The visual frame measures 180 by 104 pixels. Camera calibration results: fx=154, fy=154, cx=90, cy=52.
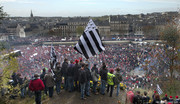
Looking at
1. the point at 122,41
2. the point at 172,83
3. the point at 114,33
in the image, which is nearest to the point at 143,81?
the point at 172,83

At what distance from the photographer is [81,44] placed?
26.0 ft

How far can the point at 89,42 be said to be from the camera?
26.3 feet

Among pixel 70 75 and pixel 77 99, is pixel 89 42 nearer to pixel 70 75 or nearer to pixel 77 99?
pixel 70 75

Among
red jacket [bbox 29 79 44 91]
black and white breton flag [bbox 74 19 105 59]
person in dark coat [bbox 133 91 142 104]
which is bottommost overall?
person in dark coat [bbox 133 91 142 104]

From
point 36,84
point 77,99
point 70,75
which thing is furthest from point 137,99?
point 36,84

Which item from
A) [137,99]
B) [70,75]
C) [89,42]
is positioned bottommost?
[137,99]

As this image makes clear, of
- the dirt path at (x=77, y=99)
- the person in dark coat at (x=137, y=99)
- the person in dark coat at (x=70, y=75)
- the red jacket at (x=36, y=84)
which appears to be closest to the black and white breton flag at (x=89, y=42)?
the person in dark coat at (x=70, y=75)

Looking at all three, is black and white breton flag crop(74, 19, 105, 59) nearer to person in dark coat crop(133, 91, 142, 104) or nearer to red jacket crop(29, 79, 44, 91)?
red jacket crop(29, 79, 44, 91)

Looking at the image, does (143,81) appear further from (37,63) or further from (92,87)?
(37,63)

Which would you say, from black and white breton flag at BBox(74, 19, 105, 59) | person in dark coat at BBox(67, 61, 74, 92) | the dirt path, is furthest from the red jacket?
black and white breton flag at BBox(74, 19, 105, 59)

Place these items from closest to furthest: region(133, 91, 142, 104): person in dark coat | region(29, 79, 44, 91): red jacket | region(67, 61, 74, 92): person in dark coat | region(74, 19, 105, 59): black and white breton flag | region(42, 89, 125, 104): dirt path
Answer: region(133, 91, 142, 104): person in dark coat → region(29, 79, 44, 91): red jacket → region(42, 89, 125, 104): dirt path → region(67, 61, 74, 92): person in dark coat → region(74, 19, 105, 59): black and white breton flag

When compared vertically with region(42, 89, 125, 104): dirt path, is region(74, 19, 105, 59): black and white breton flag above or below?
above

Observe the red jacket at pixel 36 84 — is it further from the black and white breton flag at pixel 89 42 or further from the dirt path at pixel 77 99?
the black and white breton flag at pixel 89 42

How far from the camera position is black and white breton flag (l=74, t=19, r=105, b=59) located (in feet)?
26.0
